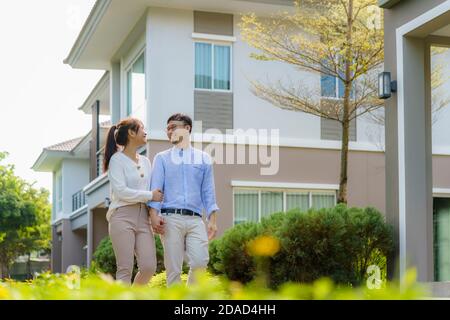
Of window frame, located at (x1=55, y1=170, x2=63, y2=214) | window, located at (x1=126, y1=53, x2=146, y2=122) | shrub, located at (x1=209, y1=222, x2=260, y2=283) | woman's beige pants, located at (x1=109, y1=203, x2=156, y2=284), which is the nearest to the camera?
woman's beige pants, located at (x1=109, y1=203, x2=156, y2=284)

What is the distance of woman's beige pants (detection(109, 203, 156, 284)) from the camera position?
7.11 metres

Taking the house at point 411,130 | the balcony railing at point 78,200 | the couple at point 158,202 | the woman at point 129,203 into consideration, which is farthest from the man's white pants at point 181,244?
the balcony railing at point 78,200

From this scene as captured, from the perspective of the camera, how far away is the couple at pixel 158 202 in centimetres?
716

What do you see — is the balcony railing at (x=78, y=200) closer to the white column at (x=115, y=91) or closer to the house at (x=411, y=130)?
the white column at (x=115, y=91)

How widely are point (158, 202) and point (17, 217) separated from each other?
108 feet

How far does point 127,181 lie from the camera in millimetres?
7281

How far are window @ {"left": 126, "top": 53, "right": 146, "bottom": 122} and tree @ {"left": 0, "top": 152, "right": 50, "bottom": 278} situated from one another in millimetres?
18320

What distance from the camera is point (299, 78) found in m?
18.2

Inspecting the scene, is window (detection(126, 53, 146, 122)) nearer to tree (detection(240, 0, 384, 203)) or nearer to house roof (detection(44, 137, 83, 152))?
tree (detection(240, 0, 384, 203))

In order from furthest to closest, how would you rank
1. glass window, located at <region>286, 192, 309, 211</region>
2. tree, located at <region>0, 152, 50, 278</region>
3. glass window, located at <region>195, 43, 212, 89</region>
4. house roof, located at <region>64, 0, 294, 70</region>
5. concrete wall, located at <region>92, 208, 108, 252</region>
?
tree, located at <region>0, 152, 50, 278</region>, concrete wall, located at <region>92, 208, 108, 252</region>, glass window, located at <region>286, 192, 309, 211</region>, glass window, located at <region>195, 43, 212, 89</region>, house roof, located at <region>64, 0, 294, 70</region>

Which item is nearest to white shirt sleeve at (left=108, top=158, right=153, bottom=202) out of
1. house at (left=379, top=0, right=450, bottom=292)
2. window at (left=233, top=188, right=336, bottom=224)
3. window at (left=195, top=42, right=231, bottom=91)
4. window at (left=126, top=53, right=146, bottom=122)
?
house at (left=379, top=0, right=450, bottom=292)

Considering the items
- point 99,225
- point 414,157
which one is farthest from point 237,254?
point 99,225

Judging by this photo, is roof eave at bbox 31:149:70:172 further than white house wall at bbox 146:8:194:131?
Yes

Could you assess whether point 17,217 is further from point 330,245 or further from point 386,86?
point 386,86
